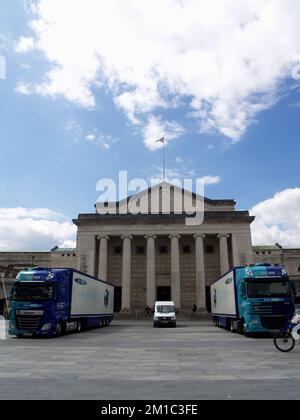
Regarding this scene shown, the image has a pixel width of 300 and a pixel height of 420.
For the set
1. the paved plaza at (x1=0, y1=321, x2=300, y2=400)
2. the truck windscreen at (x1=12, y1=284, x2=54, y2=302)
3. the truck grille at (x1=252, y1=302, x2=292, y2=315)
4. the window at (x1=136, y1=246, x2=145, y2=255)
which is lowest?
the paved plaza at (x1=0, y1=321, x2=300, y2=400)

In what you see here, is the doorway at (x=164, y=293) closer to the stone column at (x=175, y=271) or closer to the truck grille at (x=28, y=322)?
the stone column at (x=175, y=271)

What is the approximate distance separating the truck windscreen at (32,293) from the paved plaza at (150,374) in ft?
18.8

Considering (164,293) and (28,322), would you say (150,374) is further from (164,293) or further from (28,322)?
(164,293)

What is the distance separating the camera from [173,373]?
966 centimetres

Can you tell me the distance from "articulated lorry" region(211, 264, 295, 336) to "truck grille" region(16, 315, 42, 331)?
11.1 m

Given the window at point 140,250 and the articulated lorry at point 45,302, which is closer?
the articulated lorry at point 45,302

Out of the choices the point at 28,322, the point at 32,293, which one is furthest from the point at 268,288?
the point at 28,322

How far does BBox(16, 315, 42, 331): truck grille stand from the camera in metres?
20.1

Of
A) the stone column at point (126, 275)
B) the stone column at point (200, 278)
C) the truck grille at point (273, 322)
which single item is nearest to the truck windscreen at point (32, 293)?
the truck grille at point (273, 322)

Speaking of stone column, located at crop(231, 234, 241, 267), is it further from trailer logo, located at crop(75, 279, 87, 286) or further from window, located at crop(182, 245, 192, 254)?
trailer logo, located at crop(75, 279, 87, 286)

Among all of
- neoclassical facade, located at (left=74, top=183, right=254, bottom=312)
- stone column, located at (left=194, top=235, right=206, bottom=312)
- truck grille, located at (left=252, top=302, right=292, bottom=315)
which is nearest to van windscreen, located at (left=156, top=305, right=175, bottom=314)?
truck grille, located at (left=252, top=302, right=292, bottom=315)

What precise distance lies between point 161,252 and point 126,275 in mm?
7407

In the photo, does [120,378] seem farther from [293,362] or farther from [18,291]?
[18,291]

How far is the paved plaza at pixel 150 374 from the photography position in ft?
23.9
